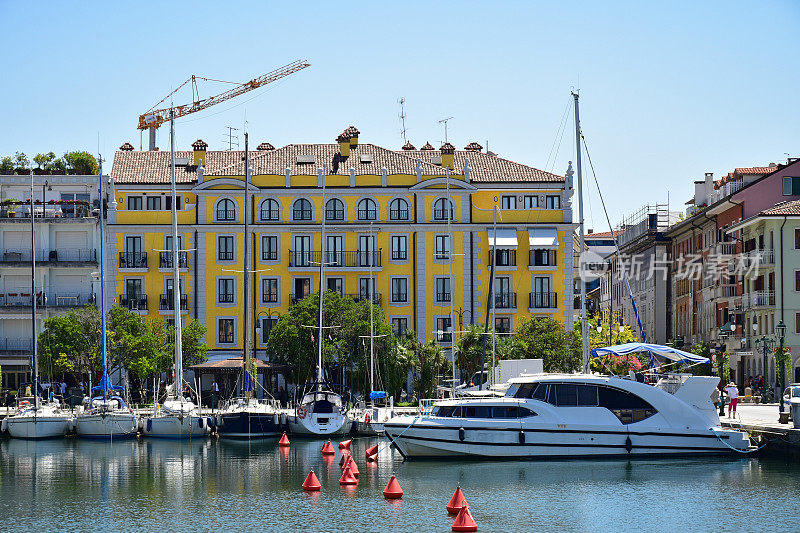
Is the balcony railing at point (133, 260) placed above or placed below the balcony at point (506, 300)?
above

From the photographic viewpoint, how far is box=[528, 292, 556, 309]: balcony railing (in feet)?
268

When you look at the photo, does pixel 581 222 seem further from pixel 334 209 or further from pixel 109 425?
pixel 334 209

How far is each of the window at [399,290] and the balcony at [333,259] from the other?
1.75 m

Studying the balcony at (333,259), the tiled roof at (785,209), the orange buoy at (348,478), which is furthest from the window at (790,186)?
the orange buoy at (348,478)

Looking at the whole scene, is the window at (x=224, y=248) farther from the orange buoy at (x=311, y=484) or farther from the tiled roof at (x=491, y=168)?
the orange buoy at (x=311, y=484)

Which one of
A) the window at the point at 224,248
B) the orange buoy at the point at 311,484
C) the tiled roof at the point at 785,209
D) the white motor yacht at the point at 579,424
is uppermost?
the tiled roof at the point at 785,209

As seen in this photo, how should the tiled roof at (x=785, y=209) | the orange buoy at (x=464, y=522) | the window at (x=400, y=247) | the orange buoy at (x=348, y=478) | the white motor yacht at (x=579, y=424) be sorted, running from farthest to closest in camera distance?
the window at (x=400, y=247) → the tiled roof at (x=785, y=209) → the white motor yacht at (x=579, y=424) → the orange buoy at (x=348, y=478) → the orange buoy at (x=464, y=522)

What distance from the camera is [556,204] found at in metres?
83.3

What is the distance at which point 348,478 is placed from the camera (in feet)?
133

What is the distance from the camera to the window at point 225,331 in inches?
3194

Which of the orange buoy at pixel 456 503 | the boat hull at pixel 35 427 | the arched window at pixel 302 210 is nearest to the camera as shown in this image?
the orange buoy at pixel 456 503

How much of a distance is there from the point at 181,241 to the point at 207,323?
579 centimetres

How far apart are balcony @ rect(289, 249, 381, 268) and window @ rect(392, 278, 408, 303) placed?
68.8 inches

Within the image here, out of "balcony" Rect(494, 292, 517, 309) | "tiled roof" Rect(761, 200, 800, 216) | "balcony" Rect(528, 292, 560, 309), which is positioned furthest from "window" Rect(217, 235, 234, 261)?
"tiled roof" Rect(761, 200, 800, 216)
